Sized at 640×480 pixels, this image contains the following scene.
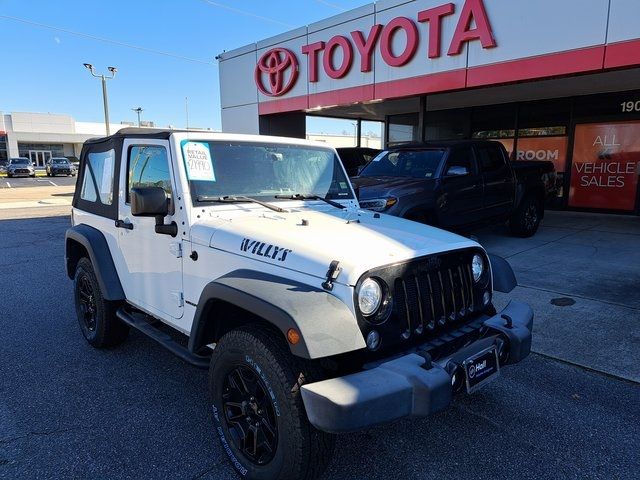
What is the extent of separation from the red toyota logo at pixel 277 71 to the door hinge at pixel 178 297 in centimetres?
1068

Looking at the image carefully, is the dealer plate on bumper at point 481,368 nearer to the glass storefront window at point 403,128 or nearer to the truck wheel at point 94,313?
the truck wheel at point 94,313

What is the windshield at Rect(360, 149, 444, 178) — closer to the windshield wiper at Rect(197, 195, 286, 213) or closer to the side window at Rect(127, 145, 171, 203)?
the windshield wiper at Rect(197, 195, 286, 213)

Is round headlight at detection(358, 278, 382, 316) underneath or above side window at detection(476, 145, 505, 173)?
underneath

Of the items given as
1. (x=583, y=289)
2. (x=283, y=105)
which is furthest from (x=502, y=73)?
(x=283, y=105)

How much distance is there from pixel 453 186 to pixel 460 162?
22.1 inches

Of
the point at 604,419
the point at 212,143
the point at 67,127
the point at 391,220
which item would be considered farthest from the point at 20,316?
the point at 67,127

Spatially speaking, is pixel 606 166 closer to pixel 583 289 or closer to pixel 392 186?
pixel 583 289

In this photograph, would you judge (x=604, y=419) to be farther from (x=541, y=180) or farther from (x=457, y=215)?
(x=541, y=180)

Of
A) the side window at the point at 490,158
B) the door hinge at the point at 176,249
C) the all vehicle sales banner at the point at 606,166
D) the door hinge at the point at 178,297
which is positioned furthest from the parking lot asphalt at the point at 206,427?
the all vehicle sales banner at the point at 606,166

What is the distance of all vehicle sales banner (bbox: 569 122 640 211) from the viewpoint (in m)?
11.3

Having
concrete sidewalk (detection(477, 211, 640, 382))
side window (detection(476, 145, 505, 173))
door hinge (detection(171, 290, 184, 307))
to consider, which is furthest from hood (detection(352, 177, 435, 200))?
door hinge (detection(171, 290, 184, 307))

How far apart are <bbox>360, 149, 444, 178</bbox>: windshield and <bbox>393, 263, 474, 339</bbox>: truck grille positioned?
4824 mm

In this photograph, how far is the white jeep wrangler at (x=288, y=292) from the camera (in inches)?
82.7

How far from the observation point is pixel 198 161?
10.4 ft
